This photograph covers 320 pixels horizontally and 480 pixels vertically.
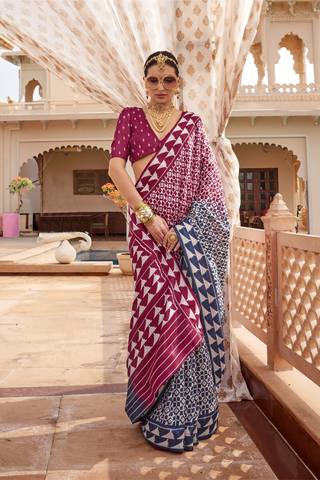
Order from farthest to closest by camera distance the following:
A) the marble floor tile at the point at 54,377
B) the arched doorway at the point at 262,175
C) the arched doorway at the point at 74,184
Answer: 1. the arched doorway at the point at 74,184
2. the arched doorway at the point at 262,175
3. the marble floor tile at the point at 54,377

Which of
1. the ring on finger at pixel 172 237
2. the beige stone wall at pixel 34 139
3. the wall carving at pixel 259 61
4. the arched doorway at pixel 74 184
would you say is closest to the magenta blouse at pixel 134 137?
the ring on finger at pixel 172 237

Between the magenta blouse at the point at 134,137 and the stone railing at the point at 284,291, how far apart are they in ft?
2.27

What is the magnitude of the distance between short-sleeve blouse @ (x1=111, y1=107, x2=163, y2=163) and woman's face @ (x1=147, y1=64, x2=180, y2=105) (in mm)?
71

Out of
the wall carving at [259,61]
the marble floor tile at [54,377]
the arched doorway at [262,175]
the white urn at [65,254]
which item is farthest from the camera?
the arched doorway at [262,175]

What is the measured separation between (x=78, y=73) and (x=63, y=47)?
0.42 feet

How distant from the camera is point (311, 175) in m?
10.0

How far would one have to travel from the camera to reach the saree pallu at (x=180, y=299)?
4.15ft

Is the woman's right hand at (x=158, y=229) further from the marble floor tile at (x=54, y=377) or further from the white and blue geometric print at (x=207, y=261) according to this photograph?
the marble floor tile at (x=54, y=377)

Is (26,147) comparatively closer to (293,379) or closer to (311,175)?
(311,175)

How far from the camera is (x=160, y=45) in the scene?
1.71 meters

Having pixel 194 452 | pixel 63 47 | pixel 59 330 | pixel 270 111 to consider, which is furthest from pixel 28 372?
pixel 270 111

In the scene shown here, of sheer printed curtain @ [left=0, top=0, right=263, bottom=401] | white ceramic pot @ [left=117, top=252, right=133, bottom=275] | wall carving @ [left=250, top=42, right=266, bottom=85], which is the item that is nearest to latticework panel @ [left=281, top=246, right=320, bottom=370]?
sheer printed curtain @ [left=0, top=0, right=263, bottom=401]

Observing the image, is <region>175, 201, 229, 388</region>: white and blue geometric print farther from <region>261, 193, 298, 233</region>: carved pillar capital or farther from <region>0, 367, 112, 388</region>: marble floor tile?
<region>0, 367, 112, 388</region>: marble floor tile

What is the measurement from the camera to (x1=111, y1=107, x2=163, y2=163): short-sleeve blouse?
4.50ft
